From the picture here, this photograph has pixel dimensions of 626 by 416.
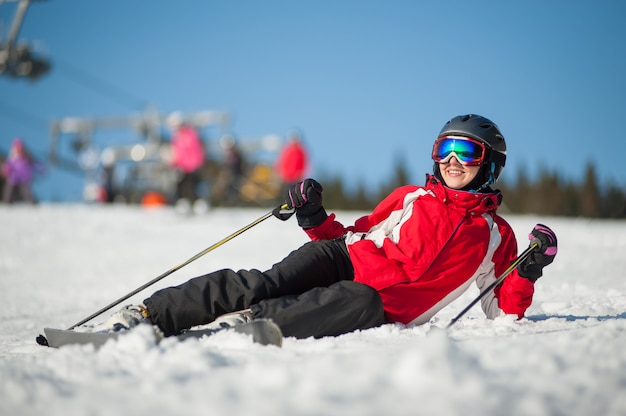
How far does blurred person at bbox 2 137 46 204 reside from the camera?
16094 millimetres

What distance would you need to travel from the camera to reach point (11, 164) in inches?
632

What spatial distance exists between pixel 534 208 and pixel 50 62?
3282 cm

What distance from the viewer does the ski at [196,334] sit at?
8.61 ft

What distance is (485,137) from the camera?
11.7 ft

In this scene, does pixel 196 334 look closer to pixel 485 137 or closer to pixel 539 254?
pixel 539 254

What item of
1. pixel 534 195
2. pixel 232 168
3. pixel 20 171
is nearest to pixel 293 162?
pixel 232 168

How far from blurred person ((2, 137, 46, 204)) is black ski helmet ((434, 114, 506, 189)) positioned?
588 inches

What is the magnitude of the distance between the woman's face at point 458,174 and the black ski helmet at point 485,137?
47 millimetres

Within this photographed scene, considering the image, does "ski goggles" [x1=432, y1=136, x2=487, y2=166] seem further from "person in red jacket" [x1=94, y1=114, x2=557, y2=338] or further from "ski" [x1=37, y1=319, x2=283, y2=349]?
"ski" [x1=37, y1=319, x2=283, y2=349]

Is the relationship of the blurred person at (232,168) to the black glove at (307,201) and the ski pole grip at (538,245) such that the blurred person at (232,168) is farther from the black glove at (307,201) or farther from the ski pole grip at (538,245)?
the ski pole grip at (538,245)

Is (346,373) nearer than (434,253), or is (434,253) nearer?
(346,373)

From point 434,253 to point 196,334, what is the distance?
125 centimetres

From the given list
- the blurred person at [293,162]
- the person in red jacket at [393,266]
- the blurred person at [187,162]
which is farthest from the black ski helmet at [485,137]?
the blurred person at [293,162]

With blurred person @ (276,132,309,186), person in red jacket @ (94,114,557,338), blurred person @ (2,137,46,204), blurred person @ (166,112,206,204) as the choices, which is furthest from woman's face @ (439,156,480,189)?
blurred person @ (2,137,46,204)
